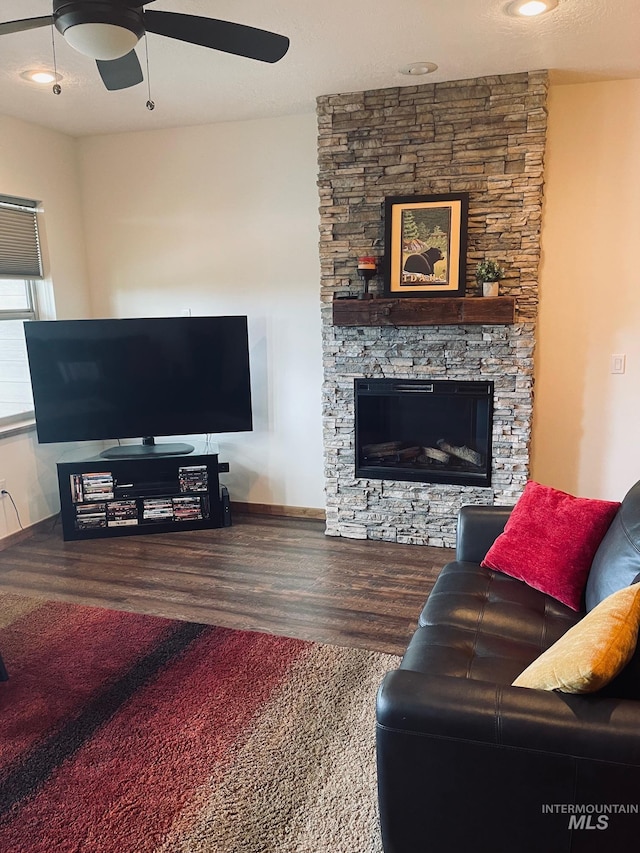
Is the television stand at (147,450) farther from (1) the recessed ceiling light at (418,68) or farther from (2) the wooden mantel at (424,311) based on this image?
(1) the recessed ceiling light at (418,68)

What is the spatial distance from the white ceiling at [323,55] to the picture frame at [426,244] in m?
Result: 0.65

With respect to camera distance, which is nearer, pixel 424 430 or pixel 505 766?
pixel 505 766

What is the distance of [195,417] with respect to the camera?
4363 millimetres

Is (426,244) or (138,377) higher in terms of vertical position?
(426,244)

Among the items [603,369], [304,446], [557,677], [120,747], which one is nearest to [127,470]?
[304,446]

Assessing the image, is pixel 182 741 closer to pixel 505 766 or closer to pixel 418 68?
pixel 505 766

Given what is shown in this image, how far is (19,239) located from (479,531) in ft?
11.8

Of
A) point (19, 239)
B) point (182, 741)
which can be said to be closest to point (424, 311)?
point (182, 741)

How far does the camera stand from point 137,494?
4.33m

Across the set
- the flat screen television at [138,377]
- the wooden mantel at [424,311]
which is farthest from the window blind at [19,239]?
the wooden mantel at [424,311]

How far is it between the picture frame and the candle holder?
0.08m

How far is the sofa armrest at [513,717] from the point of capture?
139 cm

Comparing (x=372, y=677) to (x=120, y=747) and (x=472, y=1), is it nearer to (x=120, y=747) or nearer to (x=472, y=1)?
(x=120, y=747)

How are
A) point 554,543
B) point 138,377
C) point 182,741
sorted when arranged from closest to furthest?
1. point 182,741
2. point 554,543
3. point 138,377
